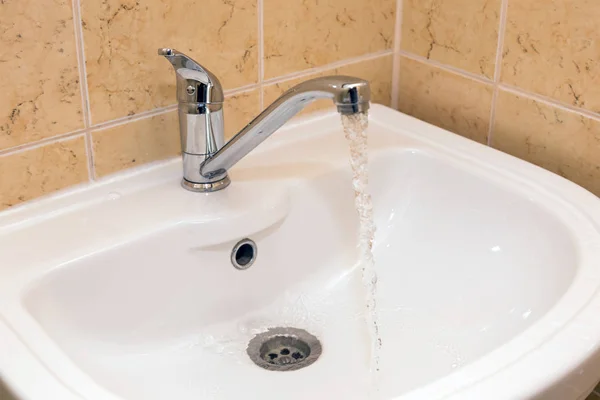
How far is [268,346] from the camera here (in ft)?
2.65

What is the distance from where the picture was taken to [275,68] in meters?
0.91

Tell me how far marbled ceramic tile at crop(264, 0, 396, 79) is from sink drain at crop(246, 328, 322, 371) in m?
0.30

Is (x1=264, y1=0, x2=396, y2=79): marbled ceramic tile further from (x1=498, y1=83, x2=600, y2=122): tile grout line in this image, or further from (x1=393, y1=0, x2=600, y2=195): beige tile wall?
(x1=498, y1=83, x2=600, y2=122): tile grout line

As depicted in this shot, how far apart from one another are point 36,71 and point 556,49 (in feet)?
1.80

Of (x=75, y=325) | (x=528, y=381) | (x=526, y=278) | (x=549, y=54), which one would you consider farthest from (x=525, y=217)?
(x=75, y=325)

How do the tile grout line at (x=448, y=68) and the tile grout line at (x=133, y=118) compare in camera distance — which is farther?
the tile grout line at (x=448, y=68)

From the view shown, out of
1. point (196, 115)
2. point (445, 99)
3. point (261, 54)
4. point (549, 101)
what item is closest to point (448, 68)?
point (445, 99)

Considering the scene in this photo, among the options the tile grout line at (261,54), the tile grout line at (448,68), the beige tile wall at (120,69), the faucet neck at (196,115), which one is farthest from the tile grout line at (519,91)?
the faucet neck at (196,115)

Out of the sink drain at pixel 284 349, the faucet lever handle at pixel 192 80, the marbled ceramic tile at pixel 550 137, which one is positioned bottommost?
the sink drain at pixel 284 349

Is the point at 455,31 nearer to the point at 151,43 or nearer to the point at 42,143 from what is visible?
the point at 151,43

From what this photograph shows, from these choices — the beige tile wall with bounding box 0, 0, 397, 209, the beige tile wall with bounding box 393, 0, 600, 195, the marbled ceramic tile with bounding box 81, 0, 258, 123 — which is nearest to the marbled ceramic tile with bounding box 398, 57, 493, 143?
the beige tile wall with bounding box 393, 0, 600, 195

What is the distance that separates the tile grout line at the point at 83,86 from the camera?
0.73 m

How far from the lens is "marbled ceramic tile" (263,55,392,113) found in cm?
96

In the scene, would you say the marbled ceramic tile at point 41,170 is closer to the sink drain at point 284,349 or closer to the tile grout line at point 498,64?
the sink drain at point 284,349
